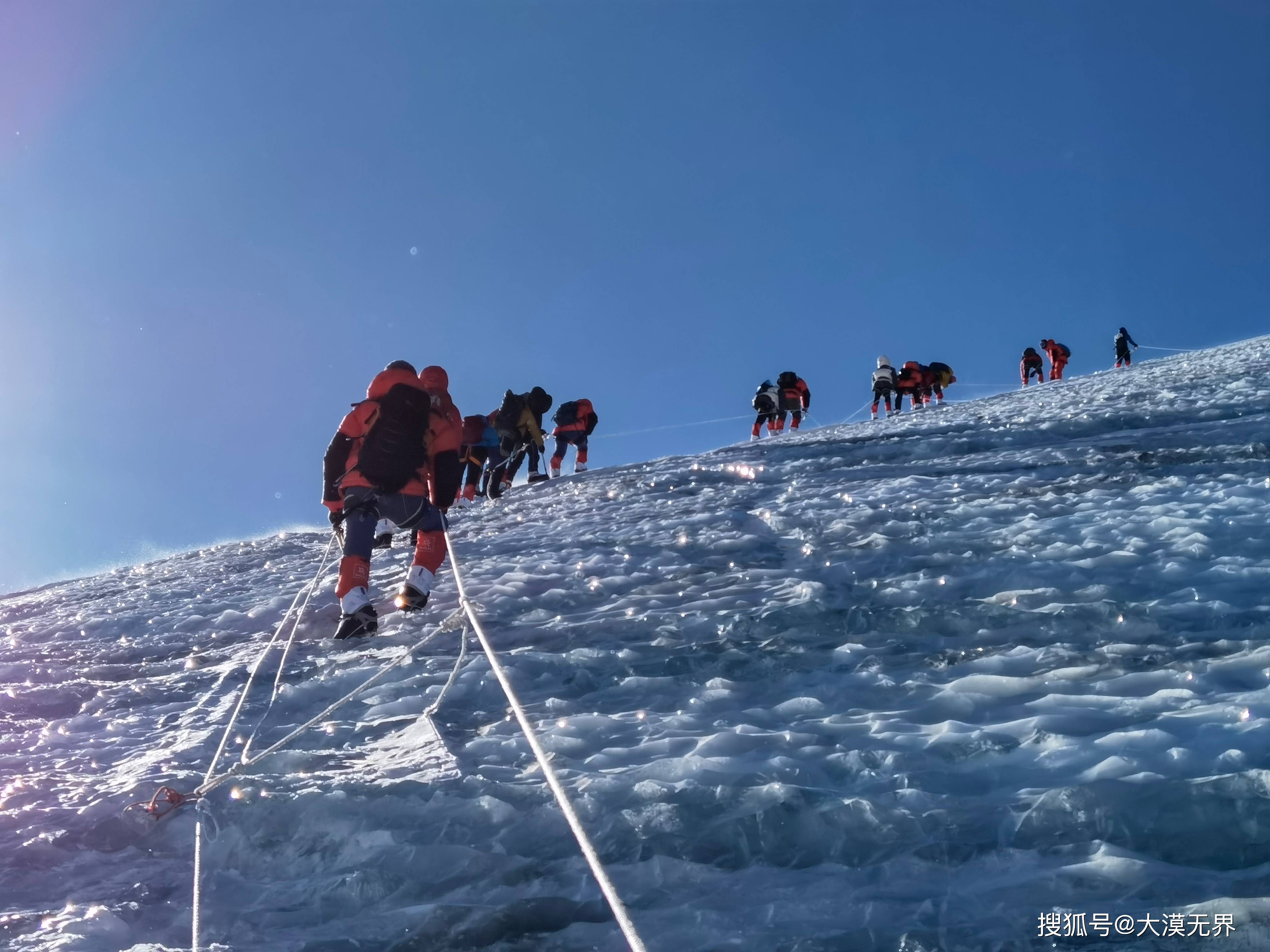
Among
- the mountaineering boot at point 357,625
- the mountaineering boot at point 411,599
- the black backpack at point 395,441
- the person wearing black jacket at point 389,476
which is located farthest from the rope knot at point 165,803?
the black backpack at point 395,441

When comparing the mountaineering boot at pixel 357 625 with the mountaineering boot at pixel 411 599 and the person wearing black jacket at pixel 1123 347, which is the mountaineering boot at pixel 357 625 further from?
the person wearing black jacket at pixel 1123 347

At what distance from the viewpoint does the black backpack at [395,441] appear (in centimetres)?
624

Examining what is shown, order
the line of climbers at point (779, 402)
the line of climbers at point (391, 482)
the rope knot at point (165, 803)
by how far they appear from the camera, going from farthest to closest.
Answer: the line of climbers at point (779, 402), the line of climbers at point (391, 482), the rope knot at point (165, 803)

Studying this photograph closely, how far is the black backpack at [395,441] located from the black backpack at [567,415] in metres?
10.8

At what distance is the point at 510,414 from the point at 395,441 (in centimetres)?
914

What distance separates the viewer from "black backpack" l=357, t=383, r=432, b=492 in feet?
20.5

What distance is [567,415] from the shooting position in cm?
1728

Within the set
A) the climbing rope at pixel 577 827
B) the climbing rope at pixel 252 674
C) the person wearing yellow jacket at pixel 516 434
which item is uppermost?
the person wearing yellow jacket at pixel 516 434

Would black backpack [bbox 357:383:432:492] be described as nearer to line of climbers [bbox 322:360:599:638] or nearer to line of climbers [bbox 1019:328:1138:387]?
line of climbers [bbox 322:360:599:638]

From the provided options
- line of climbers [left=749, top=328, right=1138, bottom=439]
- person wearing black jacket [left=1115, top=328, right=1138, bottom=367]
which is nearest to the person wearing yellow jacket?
line of climbers [left=749, top=328, right=1138, bottom=439]

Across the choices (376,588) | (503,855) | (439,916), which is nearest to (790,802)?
(503,855)

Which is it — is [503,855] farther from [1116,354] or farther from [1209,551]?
[1116,354]

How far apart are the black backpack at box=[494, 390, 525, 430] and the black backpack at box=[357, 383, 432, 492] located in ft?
29.5

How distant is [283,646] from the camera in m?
5.82
